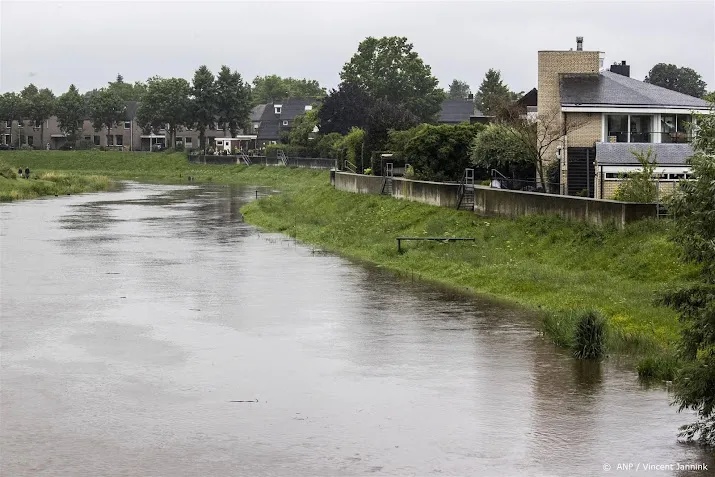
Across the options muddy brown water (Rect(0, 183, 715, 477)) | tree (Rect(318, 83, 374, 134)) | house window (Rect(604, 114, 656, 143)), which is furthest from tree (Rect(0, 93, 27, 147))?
muddy brown water (Rect(0, 183, 715, 477))

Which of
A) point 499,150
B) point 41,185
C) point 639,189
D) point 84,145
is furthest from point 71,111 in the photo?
point 639,189

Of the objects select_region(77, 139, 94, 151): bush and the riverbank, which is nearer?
the riverbank

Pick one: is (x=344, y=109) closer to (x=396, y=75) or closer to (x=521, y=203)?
(x=396, y=75)

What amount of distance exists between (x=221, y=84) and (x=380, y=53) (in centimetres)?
2490

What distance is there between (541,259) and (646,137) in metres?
24.2

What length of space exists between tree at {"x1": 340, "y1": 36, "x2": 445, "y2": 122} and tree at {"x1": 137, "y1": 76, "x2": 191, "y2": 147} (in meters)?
27.2

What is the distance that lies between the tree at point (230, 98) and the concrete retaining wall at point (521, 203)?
322 ft

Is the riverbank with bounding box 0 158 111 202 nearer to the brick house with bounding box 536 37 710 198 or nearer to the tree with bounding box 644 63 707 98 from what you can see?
the brick house with bounding box 536 37 710 198

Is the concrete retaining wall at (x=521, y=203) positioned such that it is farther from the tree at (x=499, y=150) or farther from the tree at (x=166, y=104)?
the tree at (x=166, y=104)

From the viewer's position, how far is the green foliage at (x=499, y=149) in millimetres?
56938

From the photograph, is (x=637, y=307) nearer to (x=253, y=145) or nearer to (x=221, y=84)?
(x=221, y=84)

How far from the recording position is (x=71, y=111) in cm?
17350

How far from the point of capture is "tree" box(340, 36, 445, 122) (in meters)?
145

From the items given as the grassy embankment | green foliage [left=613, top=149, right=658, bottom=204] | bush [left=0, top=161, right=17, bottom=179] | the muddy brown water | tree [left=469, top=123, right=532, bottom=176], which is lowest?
the muddy brown water
